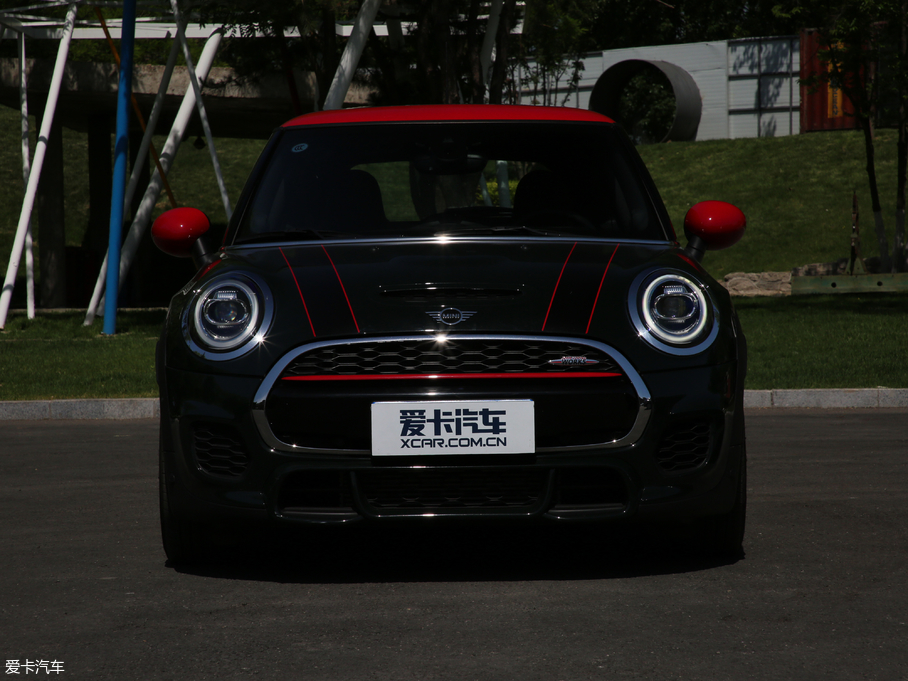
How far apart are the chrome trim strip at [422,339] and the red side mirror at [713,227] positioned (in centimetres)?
95

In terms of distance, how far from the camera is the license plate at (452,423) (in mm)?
3553

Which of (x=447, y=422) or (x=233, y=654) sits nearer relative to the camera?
(x=233, y=654)

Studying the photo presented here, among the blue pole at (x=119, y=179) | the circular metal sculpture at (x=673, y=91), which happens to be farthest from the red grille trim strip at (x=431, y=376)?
the circular metal sculpture at (x=673, y=91)

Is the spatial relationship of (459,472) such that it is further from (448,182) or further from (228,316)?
(448,182)

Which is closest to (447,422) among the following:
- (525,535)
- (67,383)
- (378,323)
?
(378,323)

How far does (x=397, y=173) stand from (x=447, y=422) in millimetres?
1651

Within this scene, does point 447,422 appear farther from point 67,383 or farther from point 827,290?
point 827,290

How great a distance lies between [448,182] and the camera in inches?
191

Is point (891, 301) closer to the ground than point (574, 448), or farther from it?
closer to the ground

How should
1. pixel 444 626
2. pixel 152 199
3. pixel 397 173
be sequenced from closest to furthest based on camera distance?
pixel 444 626 < pixel 397 173 < pixel 152 199

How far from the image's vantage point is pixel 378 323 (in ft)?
11.9

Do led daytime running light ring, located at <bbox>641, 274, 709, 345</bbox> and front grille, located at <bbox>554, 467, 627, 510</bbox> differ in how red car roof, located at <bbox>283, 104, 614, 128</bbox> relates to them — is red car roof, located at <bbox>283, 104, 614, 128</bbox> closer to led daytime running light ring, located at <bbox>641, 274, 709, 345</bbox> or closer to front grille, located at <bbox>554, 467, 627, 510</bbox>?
led daytime running light ring, located at <bbox>641, 274, 709, 345</bbox>

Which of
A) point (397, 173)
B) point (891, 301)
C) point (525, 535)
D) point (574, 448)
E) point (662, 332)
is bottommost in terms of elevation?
point (891, 301)

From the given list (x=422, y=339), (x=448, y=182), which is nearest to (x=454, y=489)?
(x=422, y=339)
